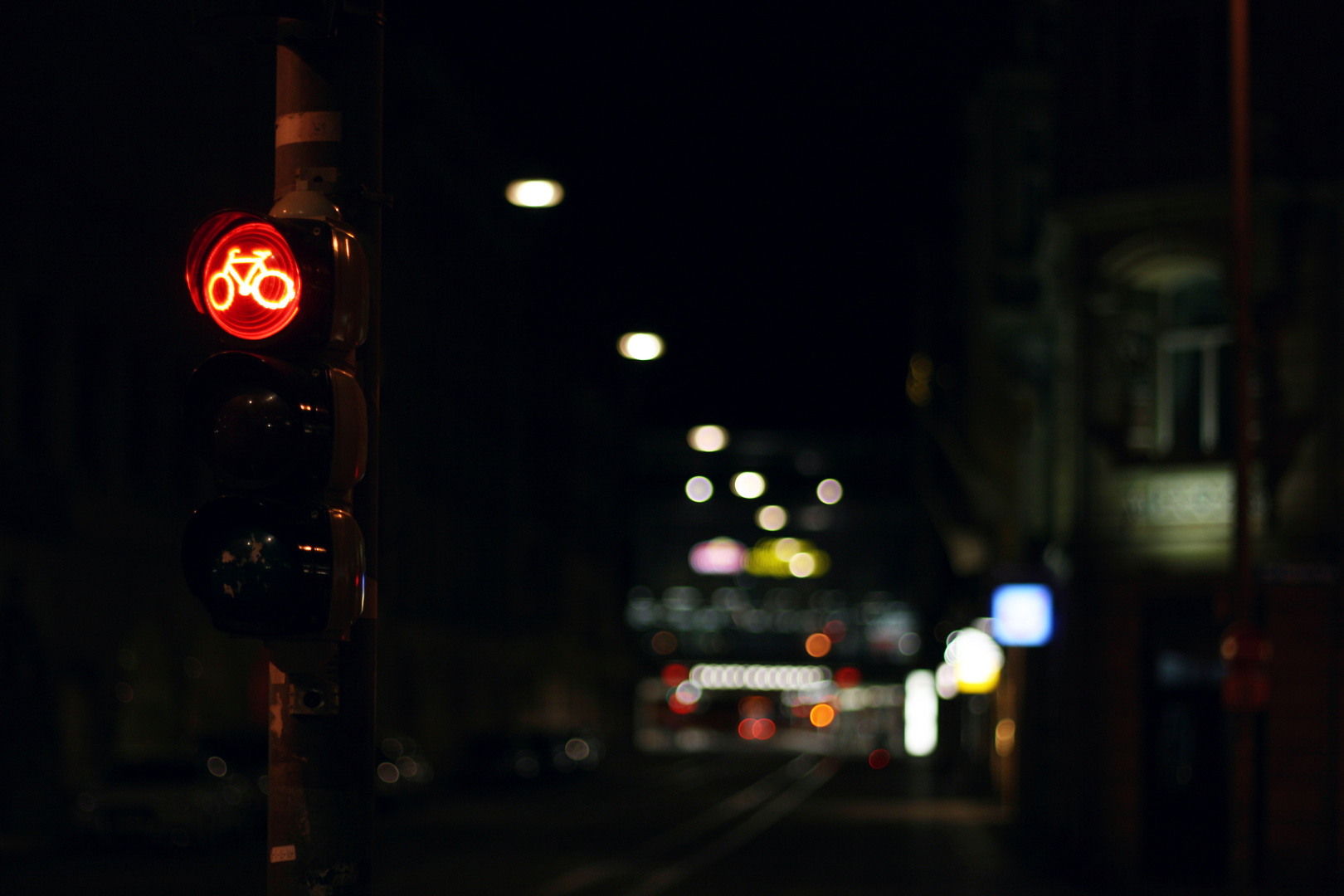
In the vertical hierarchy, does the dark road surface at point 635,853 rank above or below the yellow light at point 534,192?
below

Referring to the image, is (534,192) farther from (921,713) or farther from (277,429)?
(921,713)

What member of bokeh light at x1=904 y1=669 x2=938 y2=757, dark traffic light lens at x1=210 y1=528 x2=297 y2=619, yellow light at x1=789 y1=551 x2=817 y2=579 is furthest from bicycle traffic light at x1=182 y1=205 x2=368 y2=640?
yellow light at x1=789 y1=551 x2=817 y2=579

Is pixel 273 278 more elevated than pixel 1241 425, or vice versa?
pixel 1241 425

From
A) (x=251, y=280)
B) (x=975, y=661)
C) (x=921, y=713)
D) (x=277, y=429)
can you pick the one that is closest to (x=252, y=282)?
(x=251, y=280)

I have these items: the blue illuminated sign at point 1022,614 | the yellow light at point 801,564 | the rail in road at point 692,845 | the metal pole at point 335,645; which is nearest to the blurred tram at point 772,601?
the yellow light at point 801,564

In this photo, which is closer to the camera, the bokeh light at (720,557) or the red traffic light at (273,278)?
the red traffic light at (273,278)

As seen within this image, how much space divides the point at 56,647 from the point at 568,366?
49.2 metres

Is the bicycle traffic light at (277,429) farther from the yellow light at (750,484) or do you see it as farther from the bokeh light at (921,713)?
the bokeh light at (921,713)

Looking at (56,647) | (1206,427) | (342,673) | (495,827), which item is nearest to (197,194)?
(56,647)

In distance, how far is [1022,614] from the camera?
28547 mm

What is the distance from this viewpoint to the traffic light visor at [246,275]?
507cm

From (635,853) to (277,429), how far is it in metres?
26.0

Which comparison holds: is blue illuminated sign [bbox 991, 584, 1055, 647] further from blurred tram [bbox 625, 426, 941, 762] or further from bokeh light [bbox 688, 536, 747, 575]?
bokeh light [bbox 688, 536, 747, 575]

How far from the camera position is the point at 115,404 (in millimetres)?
36031
